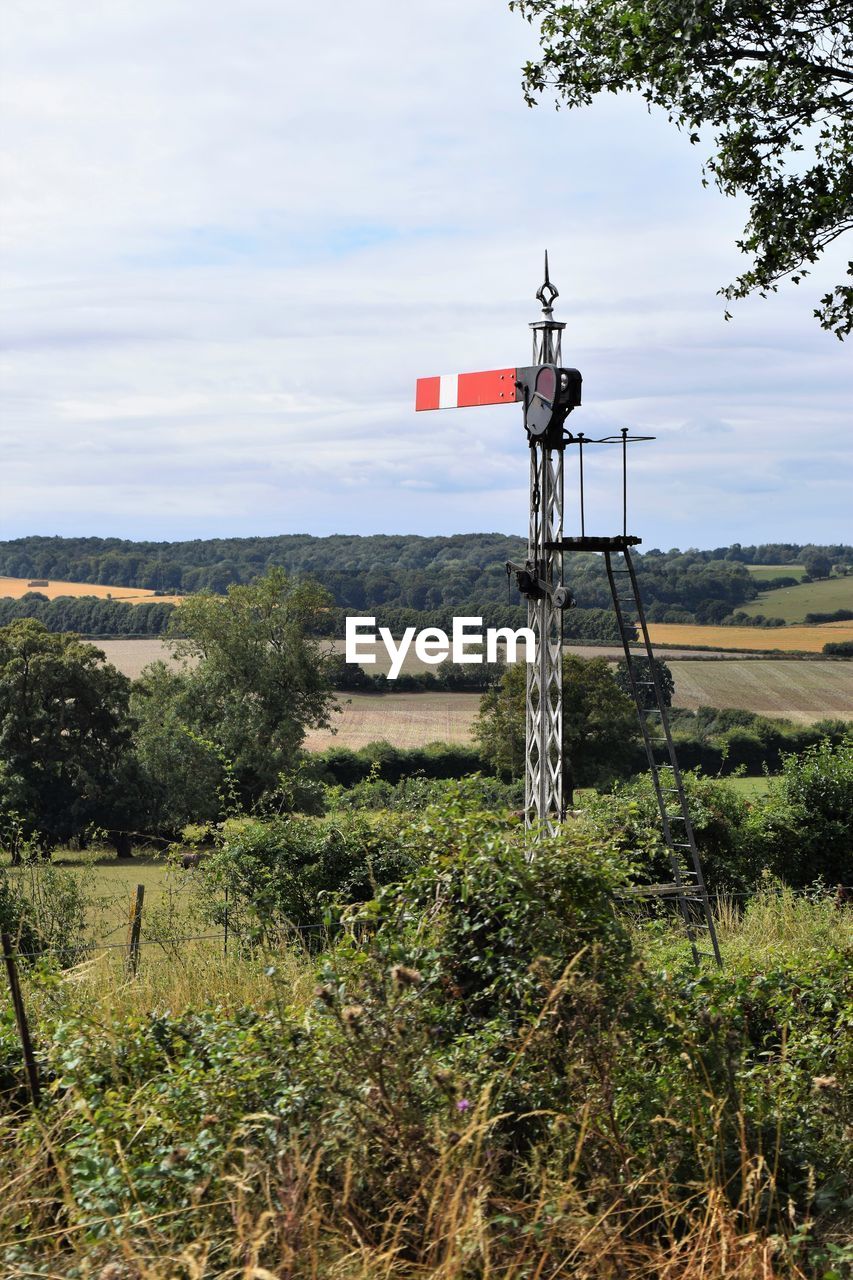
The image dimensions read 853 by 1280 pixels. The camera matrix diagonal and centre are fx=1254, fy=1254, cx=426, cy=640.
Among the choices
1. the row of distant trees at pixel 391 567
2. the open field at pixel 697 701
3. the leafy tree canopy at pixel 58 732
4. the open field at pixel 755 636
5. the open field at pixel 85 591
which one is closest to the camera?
the leafy tree canopy at pixel 58 732

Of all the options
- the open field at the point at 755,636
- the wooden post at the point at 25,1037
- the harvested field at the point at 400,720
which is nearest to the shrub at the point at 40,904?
the wooden post at the point at 25,1037

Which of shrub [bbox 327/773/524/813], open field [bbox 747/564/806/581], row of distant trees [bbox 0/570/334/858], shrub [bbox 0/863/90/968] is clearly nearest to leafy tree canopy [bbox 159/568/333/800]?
row of distant trees [bbox 0/570/334/858]

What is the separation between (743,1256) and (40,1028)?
2.98 metres

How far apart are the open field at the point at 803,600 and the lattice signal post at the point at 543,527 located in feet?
193

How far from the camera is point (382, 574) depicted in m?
71.6

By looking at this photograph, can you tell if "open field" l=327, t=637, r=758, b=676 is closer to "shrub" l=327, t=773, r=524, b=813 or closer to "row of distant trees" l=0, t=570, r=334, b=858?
"row of distant trees" l=0, t=570, r=334, b=858

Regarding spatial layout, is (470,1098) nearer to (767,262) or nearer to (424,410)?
(767,262)

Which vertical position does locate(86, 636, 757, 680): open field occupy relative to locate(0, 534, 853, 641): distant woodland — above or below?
below

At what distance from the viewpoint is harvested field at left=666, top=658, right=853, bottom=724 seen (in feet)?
170

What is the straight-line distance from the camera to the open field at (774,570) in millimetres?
75875

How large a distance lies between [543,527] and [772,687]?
151 ft

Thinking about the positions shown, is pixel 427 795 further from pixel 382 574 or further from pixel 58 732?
pixel 382 574

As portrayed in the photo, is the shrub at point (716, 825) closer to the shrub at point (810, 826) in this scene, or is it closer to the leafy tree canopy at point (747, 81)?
the shrub at point (810, 826)

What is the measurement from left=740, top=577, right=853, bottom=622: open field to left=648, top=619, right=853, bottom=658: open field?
2123mm
